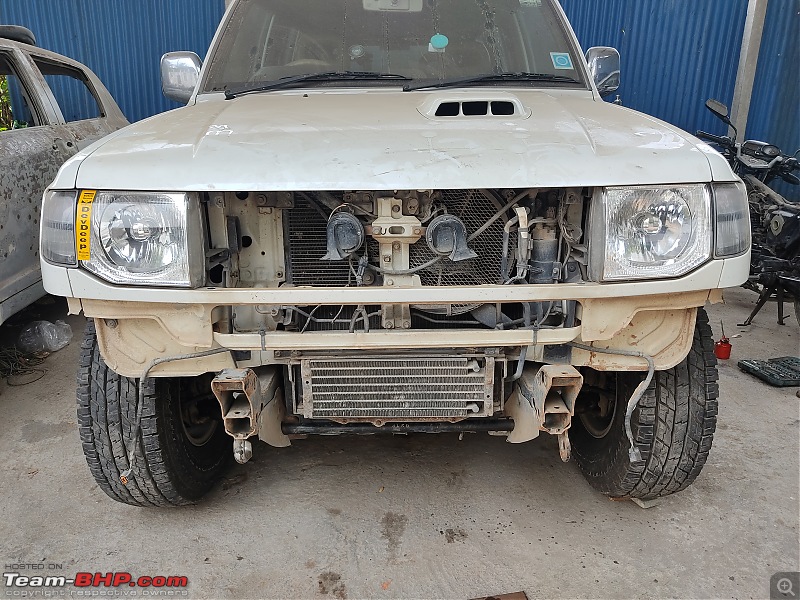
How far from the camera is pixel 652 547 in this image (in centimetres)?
223

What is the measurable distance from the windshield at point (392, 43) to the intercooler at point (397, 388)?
1.29 m

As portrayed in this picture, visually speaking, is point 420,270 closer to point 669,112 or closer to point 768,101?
point 669,112

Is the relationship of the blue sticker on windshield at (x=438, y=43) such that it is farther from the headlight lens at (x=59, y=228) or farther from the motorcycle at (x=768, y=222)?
the motorcycle at (x=768, y=222)

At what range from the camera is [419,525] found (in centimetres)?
235

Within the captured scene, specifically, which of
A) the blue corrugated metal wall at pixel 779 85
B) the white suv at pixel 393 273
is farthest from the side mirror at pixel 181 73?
the blue corrugated metal wall at pixel 779 85

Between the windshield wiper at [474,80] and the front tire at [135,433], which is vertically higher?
the windshield wiper at [474,80]

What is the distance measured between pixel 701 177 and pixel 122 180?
161 centimetres

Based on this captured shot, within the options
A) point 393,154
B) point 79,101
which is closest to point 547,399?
point 393,154

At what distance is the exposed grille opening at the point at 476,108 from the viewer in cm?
215

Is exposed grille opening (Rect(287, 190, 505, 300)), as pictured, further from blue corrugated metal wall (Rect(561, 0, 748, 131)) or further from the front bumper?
blue corrugated metal wall (Rect(561, 0, 748, 131))

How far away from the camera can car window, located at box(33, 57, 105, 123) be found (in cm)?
453

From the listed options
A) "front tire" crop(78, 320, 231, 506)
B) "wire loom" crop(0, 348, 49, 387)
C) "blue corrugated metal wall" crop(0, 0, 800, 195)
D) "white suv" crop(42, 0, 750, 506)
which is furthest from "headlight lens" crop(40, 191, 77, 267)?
"blue corrugated metal wall" crop(0, 0, 800, 195)

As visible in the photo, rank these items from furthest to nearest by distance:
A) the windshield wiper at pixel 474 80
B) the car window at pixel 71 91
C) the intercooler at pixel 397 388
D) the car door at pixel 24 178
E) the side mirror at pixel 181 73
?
1. the car window at pixel 71 91
2. the car door at pixel 24 178
3. the side mirror at pixel 181 73
4. the windshield wiper at pixel 474 80
5. the intercooler at pixel 397 388

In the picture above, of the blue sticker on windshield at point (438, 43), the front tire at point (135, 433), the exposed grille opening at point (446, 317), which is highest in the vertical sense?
the blue sticker on windshield at point (438, 43)
